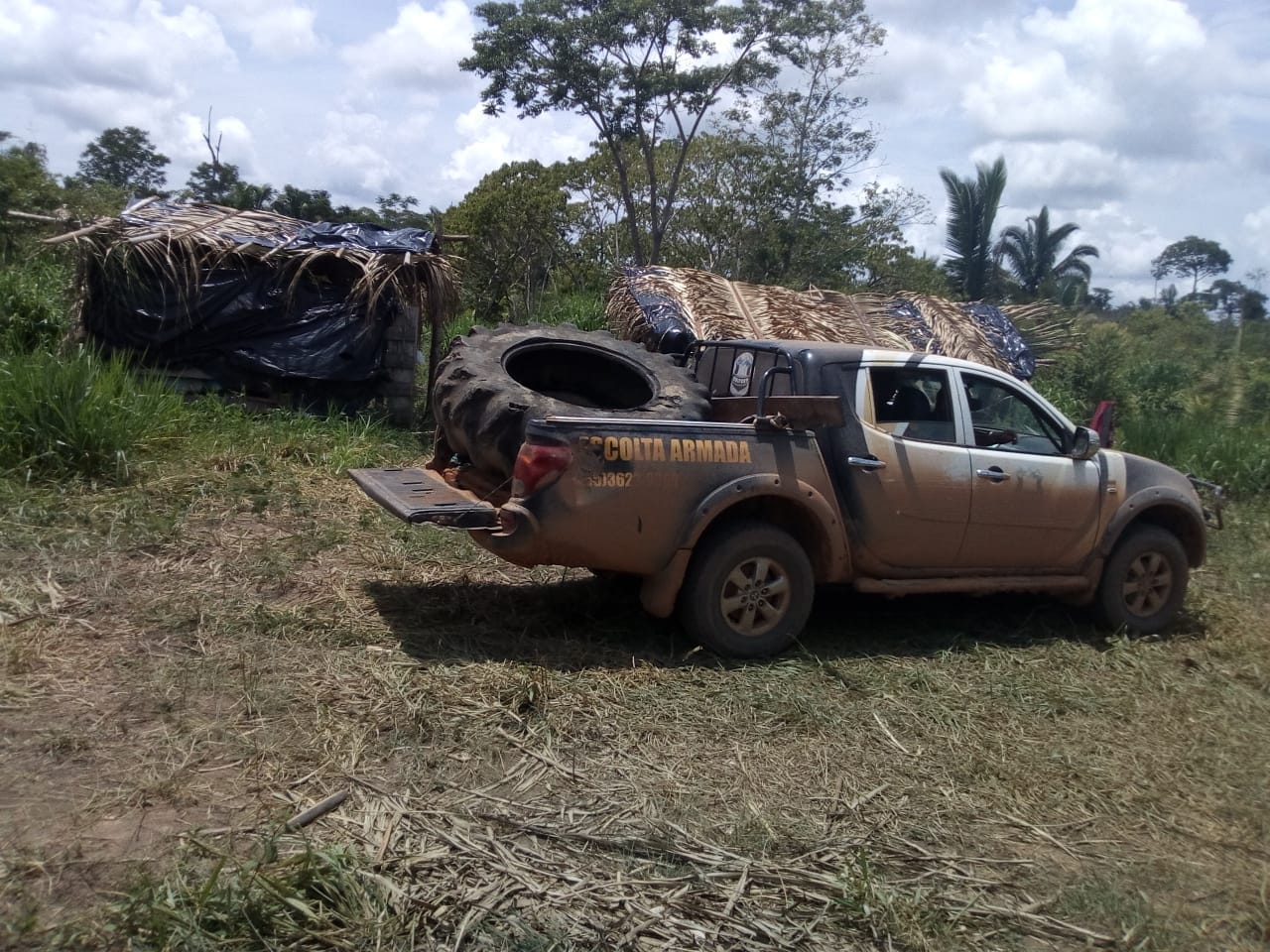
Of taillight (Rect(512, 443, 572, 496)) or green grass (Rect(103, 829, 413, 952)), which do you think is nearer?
green grass (Rect(103, 829, 413, 952))

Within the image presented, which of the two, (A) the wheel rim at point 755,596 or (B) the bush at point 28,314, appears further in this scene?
(B) the bush at point 28,314

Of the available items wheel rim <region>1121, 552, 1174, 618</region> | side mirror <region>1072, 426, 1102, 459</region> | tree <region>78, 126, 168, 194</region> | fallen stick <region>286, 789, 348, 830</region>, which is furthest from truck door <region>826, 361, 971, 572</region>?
tree <region>78, 126, 168, 194</region>

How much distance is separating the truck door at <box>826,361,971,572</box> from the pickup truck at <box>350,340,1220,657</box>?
0.01 metres

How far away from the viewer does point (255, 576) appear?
6762mm

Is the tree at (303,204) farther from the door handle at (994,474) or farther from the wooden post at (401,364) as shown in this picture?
the door handle at (994,474)

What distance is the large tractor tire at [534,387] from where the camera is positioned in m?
5.99

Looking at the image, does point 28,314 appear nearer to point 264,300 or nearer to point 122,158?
point 264,300

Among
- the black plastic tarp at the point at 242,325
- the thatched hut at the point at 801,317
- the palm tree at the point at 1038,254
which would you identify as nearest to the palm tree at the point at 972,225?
the palm tree at the point at 1038,254

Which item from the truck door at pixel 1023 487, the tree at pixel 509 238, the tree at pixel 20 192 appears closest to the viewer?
the truck door at pixel 1023 487

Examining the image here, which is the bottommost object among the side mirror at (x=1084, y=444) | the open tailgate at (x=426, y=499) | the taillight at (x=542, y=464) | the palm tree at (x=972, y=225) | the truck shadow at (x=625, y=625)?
the truck shadow at (x=625, y=625)

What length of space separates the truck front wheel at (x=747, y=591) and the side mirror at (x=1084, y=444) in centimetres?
203

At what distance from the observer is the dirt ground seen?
366 cm

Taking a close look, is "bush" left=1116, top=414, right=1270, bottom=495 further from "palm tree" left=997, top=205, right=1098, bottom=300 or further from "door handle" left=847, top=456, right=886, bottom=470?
"palm tree" left=997, top=205, right=1098, bottom=300

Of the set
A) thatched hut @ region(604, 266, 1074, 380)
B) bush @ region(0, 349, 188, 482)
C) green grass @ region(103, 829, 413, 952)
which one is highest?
thatched hut @ region(604, 266, 1074, 380)
